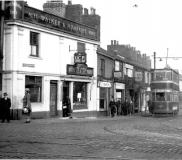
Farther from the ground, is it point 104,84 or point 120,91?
point 104,84

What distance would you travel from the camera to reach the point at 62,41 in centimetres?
2644

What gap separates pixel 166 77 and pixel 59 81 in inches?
496

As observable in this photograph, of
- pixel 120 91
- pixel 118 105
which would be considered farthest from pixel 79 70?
pixel 120 91

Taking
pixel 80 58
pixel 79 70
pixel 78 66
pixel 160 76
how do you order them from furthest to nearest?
pixel 160 76, pixel 79 70, pixel 78 66, pixel 80 58

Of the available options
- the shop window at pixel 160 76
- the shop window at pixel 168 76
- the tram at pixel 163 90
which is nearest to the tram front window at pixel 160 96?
the tram at pixel 163 90

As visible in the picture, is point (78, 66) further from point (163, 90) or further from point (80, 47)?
point (163, 90)

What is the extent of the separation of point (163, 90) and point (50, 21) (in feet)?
48.0

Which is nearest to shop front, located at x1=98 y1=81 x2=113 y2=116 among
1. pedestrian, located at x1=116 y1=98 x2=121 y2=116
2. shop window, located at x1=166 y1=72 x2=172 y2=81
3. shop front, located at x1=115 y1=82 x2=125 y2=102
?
pedestrian, located at x1=116 y1=98 x2=121 y2=116

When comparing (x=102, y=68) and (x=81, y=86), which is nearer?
(x=81, y=86)

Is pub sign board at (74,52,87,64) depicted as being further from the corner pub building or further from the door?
the door

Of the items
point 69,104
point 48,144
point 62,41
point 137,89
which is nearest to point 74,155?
point 48,144

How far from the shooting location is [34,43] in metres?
23.9

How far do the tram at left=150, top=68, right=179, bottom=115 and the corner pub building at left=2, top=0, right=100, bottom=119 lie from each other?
736 cm

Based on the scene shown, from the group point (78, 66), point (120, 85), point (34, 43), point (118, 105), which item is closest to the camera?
point (34, 43)
